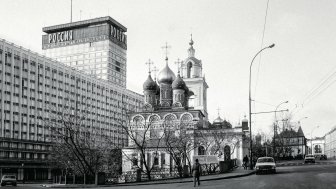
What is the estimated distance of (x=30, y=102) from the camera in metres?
95.6

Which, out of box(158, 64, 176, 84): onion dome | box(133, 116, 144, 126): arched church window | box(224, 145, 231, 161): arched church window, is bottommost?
box(224, 145, 231, 161): arched church window

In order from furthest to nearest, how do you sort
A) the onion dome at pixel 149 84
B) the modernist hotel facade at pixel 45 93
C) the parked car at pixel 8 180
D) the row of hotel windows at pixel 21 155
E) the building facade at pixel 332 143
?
1. the building facade at pixel 332 143
2. the onion dome at pixel 149 84
3. the modernist hotel facade at pixel 45 93
4. the row of hotel windows at pixel 21 155
5. the parked car at pixel 8 180

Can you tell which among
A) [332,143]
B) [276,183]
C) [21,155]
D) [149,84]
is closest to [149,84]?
[149,84]

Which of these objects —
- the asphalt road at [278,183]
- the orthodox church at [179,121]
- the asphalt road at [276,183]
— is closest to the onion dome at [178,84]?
the orthodox church at [179,121]

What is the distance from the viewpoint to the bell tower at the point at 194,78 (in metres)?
96.1

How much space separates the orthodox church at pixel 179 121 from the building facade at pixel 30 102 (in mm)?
6764

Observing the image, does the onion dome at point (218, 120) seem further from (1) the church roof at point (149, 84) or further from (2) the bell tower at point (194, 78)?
(1) the church roof at point (149, 84)

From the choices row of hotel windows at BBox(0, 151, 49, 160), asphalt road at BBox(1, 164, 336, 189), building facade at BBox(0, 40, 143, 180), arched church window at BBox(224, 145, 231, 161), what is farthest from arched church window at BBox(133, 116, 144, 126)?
asphalt road at BBox(1, 164, 336, 189)

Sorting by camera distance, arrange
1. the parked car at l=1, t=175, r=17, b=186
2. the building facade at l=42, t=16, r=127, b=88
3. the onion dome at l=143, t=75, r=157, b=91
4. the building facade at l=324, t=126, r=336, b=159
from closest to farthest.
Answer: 1. the parked car at l=1, t=175, r=17, b=186
2. the onion dome at l=143, t=75, r=157, b=91
3. the building facade at l=324, t=126, r=336, b=159
4. the building facade at l=42, t=16, r=127, b=88

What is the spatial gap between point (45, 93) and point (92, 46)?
2160 inches

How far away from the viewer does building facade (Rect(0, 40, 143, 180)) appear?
87.2 metres

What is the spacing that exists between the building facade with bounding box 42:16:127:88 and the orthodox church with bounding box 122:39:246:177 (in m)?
56.5

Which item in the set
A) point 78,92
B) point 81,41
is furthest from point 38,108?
point 81,41

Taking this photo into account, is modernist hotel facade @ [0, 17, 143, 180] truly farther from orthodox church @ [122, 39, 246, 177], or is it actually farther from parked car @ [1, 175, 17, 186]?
parked car @ [1, 175, 17, 186]
